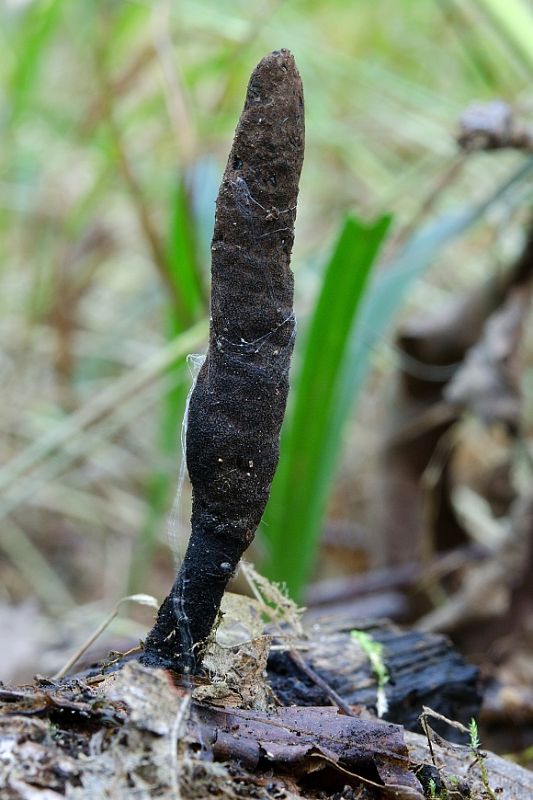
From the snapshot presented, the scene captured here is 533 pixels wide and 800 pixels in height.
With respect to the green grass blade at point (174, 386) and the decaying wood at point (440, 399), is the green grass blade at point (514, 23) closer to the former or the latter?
the decaying wood at point (440, 399)

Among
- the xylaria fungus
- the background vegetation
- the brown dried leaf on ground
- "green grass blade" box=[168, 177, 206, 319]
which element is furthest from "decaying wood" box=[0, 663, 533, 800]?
"green grass blade" box=[168, 177, 206, 319]

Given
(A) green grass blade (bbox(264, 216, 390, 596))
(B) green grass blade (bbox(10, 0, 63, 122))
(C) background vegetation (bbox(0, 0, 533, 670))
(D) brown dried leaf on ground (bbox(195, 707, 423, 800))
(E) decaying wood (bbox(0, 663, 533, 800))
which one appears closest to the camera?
(E) decaying wood (bbox(0, 663, 533, 800))

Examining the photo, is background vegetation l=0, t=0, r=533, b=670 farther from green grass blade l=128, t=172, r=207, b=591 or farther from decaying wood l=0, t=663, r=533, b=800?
decaying wood l=0, t=663, r=533, b=800

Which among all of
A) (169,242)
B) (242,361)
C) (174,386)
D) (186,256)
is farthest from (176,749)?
(169,242)

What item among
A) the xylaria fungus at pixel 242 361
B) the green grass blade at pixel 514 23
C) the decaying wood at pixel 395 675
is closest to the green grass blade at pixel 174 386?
the green grass blade at pixel 514 23

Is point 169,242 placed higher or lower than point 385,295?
higher

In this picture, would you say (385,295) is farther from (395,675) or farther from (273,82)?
(273,82)

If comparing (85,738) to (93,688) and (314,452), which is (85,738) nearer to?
(93,688)
